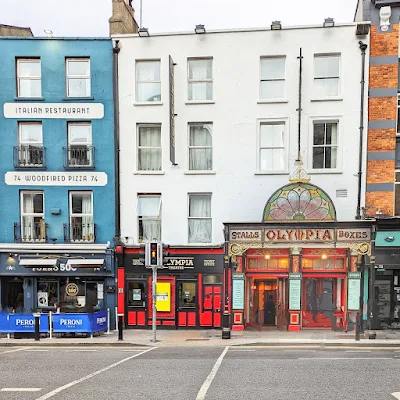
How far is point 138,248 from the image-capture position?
16.3 metres

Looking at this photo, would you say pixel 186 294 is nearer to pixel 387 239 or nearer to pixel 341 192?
pixel 341 192

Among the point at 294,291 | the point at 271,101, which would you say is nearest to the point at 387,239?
the point at 294,291

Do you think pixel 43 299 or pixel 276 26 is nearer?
pixel 276 26

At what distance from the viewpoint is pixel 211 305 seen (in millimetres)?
16250

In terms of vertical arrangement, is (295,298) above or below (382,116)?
below

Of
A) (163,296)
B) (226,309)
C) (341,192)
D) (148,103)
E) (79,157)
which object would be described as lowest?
(163,296)

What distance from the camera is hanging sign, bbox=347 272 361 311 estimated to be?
1546 centimetres

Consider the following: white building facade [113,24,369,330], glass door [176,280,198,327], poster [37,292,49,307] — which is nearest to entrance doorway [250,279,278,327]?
white building facade [113,24,369,330]

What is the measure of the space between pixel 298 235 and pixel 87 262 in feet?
30.6

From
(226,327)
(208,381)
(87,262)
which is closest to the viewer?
(208,381)

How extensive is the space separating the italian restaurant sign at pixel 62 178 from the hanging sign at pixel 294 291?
9520 millimetres

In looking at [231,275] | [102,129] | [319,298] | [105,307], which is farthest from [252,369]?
[102,129]

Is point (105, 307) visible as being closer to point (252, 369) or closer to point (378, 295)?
point (252, 369)

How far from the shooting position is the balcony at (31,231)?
54.7 feet
